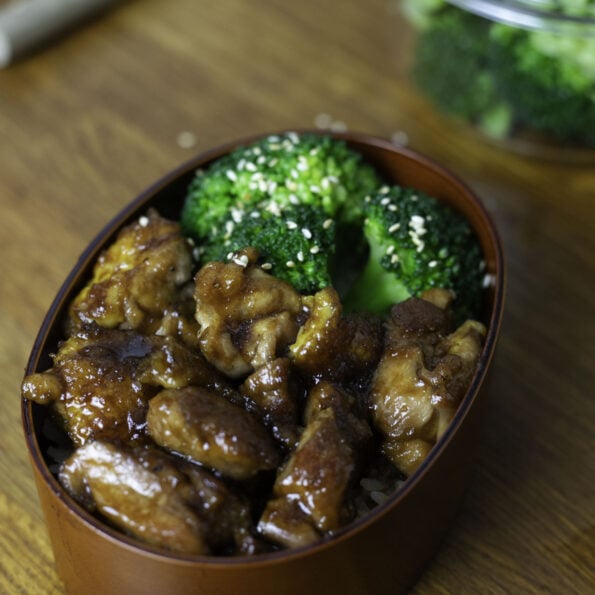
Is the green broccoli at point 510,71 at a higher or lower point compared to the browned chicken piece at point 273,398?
higher

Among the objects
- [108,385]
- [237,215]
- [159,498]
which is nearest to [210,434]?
[159,498]

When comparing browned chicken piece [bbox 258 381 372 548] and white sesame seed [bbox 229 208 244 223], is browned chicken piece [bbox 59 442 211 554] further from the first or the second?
white sesame seed [bbox 229 208 244 223]

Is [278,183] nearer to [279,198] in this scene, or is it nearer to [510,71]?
[279,198]

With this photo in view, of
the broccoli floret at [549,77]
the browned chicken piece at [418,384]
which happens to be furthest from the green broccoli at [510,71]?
the browned chicken piece at [418,384]

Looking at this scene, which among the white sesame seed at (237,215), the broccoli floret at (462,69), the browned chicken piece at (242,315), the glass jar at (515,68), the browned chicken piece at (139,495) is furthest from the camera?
the broccoli floret at (462,69)

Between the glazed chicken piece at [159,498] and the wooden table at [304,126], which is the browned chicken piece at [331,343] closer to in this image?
the glazed chicken piece at [159,498]

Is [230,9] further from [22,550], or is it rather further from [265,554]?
[265,554]

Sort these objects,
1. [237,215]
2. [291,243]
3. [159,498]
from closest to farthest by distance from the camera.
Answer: [159,498]
[291,243]
[237,215]
